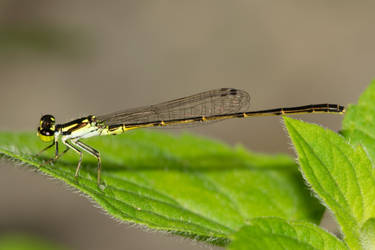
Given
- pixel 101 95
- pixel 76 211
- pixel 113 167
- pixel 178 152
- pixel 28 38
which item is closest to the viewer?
pixel 113 167

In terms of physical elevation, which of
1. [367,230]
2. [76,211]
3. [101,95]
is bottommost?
[76,211]

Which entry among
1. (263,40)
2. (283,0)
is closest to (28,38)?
(263,40)

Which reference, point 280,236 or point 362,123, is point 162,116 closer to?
point 362,123

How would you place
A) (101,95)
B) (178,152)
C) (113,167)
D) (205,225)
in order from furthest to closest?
(101,95) < (178,152) < (113,167) < (205,225)

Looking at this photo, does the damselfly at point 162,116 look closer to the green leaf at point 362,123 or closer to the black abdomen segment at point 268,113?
the black abdomen segment at point 268,113

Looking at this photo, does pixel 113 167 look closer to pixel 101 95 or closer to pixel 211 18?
pixel 101 95

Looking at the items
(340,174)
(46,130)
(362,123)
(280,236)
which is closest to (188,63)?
(46,130)

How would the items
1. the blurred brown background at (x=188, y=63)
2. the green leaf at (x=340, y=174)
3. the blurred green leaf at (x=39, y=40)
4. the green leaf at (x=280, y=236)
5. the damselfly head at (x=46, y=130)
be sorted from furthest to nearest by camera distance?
the blurred brown background at (x=188, y=63) < the blurred green leaf at (x=39, y=40) < the damselfly head at (x=46, y=130) < the green leaf at (x=340, y=174) < the green leaf at (x=280, y=236)

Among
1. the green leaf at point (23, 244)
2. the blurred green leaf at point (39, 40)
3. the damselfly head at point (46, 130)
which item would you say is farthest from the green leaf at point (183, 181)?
the blurred green leaf at point (39, 40)
